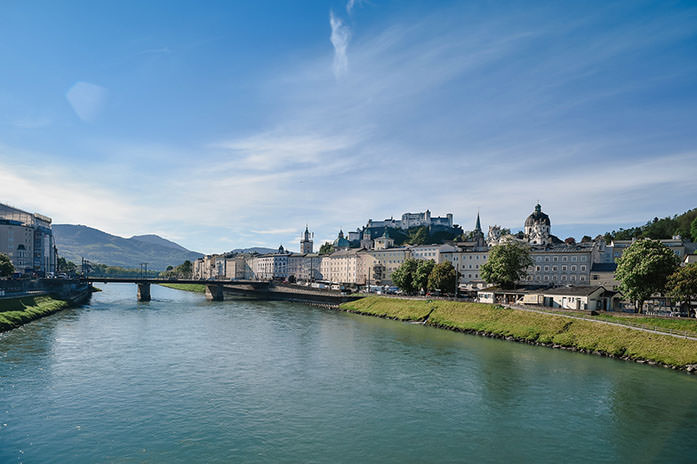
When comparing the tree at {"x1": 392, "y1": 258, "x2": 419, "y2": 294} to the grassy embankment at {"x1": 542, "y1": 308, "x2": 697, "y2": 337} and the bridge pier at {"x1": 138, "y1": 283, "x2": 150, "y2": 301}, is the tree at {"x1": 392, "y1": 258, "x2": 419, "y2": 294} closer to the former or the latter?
the grassy embankment at {"x1": 542, "y1": 308, "x2": 697, "y2": 337}

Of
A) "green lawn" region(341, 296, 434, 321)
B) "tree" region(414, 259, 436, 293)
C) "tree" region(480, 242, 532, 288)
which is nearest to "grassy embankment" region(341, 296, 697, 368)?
"green lawn" region(341, 296, 434, 321)

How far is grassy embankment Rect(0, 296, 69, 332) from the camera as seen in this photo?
5317cm

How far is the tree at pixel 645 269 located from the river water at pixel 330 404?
1329 cm

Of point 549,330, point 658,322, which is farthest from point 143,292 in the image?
point 658,322

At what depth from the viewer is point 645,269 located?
157ft

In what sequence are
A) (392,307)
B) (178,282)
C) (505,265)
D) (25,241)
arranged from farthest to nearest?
1. (25,241)
2. (178,282)
3. (392,307)
4. (505,265)

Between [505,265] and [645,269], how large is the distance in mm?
25580

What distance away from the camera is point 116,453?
64.7 ft

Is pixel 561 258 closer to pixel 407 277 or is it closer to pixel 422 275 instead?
pixel 422 275

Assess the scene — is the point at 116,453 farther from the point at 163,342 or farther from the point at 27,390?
the point at 163,342

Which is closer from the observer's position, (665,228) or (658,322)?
(658,322)

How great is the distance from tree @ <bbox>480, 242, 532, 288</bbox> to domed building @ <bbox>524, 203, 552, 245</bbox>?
5534 cm

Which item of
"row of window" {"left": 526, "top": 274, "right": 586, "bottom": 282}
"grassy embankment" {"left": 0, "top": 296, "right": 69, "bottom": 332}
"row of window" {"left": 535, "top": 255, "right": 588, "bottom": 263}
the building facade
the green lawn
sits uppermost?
the building facade

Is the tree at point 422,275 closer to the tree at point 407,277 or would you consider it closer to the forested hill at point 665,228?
the tree at point 407,277
